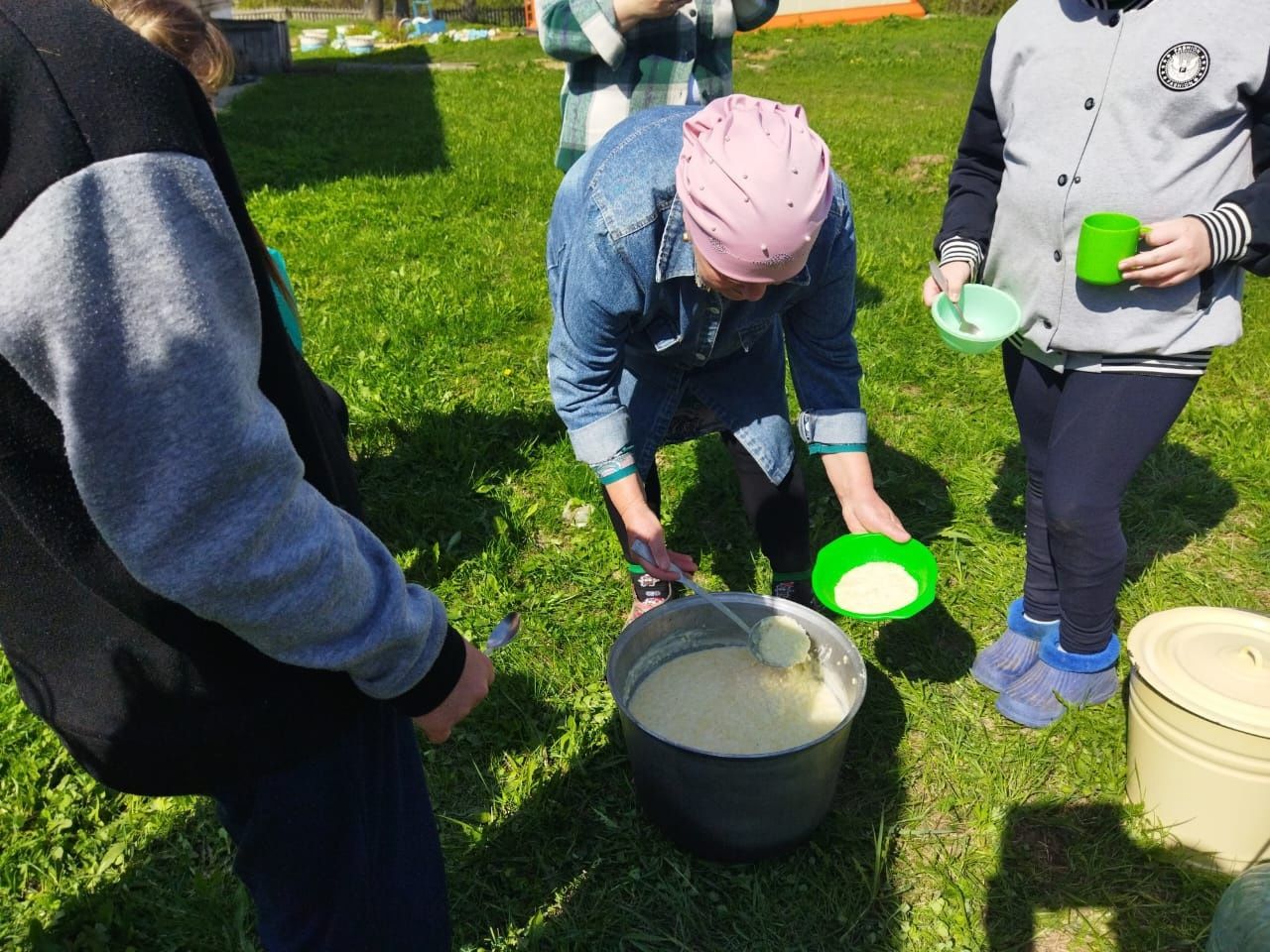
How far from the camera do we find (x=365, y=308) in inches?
184

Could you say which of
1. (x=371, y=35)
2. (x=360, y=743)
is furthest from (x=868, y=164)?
(x=371, y=35)

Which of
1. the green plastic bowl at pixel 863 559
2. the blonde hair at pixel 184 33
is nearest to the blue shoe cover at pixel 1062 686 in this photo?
the green plastic bowl at pixel 863 559

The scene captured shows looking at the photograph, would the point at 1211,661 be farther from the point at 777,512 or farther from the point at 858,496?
the point at 777,512

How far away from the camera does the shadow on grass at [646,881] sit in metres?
2.02

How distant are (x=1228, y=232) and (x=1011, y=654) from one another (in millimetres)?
1199

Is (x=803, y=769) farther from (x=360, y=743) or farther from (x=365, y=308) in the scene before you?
(x=365, y=308)

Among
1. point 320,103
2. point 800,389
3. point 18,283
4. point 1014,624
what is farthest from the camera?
point 320,103

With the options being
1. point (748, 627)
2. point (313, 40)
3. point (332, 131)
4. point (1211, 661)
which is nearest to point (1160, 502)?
point (1211, 661)

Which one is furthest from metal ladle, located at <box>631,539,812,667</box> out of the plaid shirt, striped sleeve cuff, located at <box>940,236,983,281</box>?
the plaid shirt

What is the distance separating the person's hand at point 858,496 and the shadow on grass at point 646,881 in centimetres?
61

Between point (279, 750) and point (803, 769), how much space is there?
1075 mm

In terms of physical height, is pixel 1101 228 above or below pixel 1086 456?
above

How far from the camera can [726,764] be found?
183 centimetres

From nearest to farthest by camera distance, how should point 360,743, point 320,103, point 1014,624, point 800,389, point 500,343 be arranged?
1. point 360,743
2. point 800,389
3. point 1014,624
4. point 500,343
5. point 320,103
